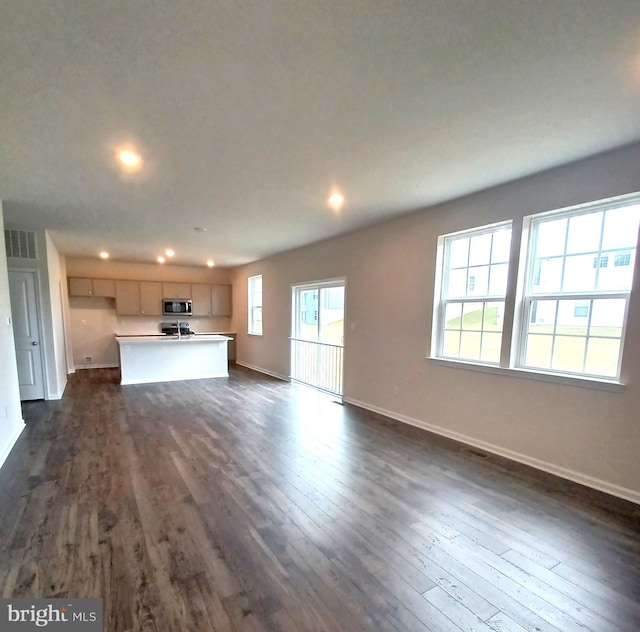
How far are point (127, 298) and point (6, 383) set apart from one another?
4961mm

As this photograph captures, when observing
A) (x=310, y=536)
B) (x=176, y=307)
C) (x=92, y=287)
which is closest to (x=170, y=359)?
(x=176, y=307)

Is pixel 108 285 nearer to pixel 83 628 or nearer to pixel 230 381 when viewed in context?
pixel 230 381

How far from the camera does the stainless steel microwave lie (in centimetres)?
834

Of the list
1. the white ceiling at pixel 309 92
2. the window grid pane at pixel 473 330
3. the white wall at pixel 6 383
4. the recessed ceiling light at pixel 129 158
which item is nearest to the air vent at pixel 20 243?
the white wall at pixel 6 383

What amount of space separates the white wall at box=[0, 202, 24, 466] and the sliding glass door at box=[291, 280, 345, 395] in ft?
13.4

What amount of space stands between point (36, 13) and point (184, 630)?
2631mm

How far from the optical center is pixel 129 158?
2.57m

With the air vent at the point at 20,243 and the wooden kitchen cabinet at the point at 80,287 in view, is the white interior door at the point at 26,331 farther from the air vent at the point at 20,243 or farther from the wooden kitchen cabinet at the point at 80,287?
the wooden kitchen cabinet at the point at 80,287

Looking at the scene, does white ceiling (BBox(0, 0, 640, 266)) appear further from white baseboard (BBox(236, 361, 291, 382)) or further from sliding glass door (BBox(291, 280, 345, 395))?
white baseboard (BBox(236, 361, 291, 382))

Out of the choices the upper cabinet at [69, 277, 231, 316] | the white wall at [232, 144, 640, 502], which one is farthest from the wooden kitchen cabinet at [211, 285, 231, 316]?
the white wall at [232, 144, 640, 502]

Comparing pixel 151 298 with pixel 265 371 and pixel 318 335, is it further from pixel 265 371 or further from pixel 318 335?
pixel 318 335

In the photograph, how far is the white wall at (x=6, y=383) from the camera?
123 inches

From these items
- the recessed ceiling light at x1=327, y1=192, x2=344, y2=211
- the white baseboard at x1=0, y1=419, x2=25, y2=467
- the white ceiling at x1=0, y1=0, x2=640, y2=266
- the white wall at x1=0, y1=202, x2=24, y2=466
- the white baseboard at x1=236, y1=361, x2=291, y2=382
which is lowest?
the white baseboard at x1=236, y1=361, x2=291, y2=382

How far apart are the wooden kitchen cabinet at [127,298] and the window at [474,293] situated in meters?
7.23
